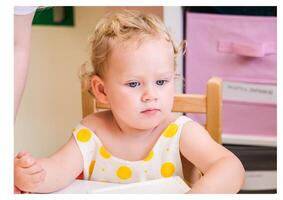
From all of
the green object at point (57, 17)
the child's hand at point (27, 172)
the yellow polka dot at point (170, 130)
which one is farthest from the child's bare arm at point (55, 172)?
the green object at point (57, 17)

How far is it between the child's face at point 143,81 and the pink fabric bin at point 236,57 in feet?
1.36

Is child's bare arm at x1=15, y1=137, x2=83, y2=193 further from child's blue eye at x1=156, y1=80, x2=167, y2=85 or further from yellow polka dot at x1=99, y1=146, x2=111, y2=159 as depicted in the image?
child's blue eye at x1=156, y1=80, x2=167, y2=85

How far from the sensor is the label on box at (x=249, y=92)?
0.98 metres

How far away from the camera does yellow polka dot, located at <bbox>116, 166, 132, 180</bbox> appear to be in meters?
0.58

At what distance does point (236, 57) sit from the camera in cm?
97

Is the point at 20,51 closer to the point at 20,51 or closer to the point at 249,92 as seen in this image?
the point at 20,51

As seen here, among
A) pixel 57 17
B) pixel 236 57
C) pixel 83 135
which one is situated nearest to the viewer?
pixel 83 135

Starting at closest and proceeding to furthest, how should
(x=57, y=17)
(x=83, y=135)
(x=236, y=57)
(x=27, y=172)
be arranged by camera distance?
1. (x=27, y=172)
2. (x=83, y=135)
3. (x=236, y=57)
4. (x=57, y=17)

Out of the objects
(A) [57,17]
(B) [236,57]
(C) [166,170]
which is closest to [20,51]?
(C) [166,170]

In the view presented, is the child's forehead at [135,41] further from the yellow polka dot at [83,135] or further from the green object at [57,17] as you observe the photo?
the green object at [57,17]

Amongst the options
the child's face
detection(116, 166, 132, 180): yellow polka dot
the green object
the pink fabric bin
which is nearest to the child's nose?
the child's face

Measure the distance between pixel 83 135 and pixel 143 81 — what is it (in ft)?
0.42

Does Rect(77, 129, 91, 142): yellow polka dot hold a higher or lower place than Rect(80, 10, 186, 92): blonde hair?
lower
